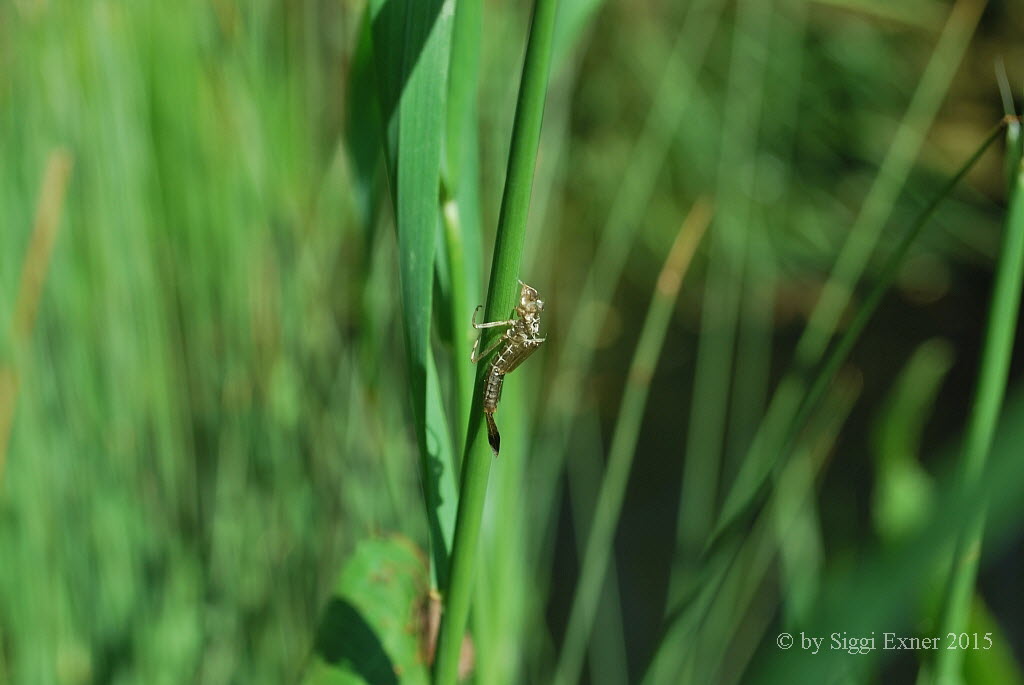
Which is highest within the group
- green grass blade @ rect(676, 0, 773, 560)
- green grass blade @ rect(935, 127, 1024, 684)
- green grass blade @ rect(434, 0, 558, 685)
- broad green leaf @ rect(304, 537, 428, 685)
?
green grass blade @ rect(676, 0, 773, 560)

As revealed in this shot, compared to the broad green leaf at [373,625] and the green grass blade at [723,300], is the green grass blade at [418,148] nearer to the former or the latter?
the broad green leaf at [373,625]

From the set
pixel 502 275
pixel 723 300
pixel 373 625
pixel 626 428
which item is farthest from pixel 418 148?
pixel 723 300

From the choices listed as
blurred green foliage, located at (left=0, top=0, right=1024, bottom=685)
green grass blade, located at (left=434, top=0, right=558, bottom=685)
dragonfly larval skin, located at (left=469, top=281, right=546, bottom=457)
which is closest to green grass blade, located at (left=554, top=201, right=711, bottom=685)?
blurred green foliage, located at (left=0, top=0, right=1024, bottom=685)

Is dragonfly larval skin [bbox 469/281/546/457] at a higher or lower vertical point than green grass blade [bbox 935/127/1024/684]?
lower

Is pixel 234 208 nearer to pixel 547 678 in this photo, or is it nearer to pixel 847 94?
pixel 547 678

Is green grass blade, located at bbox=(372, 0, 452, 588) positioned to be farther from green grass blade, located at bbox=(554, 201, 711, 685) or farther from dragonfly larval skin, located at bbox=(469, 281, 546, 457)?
green grass blade, located at bbox=(554, 201, 711, 685)

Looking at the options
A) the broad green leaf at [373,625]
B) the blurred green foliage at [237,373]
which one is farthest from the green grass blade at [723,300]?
the broad green leaf at [373,625]

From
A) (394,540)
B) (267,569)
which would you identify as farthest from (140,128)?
(394,540)
